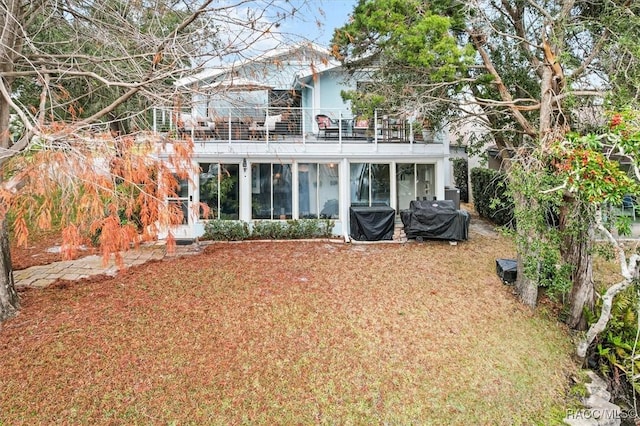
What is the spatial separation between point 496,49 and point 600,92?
3.31 m

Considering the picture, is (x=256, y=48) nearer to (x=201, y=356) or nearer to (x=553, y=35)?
(x=201, y=356)

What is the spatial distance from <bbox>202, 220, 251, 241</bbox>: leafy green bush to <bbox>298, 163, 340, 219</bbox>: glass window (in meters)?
2.43

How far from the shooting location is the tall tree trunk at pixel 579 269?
707 centimetres

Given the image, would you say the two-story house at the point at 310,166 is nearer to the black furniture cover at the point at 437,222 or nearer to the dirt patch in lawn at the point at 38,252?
the black furniture cover at the point at 437,222

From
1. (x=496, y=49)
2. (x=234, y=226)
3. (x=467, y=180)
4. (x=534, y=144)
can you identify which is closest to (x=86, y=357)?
A: (x=234, y=226)

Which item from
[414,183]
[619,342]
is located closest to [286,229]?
[414,183]

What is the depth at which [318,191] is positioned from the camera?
13.6m

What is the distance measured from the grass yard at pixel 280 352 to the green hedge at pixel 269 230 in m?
3.53

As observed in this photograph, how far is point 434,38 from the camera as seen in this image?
847cm

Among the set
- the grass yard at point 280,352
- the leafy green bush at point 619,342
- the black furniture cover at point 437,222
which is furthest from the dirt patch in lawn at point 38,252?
the leafy green bush at point 619,342

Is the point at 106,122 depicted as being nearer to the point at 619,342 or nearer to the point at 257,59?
the point at 257,59

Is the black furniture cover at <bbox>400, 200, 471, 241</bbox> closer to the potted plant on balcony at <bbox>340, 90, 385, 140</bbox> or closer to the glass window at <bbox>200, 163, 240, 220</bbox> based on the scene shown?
the potted plant on balcony at <bbox>340, 90, 385, 140</bbox>

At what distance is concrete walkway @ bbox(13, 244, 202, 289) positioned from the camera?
8543mm

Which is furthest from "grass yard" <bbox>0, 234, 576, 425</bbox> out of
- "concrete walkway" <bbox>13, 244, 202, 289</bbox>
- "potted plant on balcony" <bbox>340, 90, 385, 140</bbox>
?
"potted plant on balcony" <bbox>340, 90, 385, 140</bbox>
